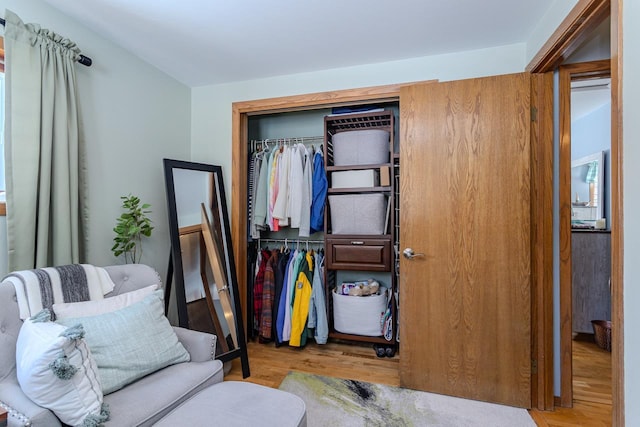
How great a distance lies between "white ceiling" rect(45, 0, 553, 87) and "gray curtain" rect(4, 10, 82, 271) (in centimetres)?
32

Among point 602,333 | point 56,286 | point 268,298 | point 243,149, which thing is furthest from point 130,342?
point 602,333

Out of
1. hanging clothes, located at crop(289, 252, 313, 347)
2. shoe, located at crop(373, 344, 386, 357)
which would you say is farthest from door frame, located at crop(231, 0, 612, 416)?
shoe, located at crop(373, 344, 386, 357)

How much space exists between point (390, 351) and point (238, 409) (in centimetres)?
170

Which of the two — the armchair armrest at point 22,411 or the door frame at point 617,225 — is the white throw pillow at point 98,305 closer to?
the armchair armrest at point 22,411

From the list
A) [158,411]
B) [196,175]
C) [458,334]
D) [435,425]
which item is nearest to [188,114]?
[196,175]

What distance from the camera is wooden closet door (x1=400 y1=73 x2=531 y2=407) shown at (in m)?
1.91

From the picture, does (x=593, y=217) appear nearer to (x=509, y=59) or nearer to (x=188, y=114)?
(x=509, y=59)

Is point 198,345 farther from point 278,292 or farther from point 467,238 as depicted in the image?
point 467,238

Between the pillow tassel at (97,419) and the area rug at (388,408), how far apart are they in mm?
1054

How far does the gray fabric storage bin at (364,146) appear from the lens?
8.55 feet

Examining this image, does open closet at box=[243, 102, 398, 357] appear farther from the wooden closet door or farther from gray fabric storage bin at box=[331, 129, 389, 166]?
the wooden closet door

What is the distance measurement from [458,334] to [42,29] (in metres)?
2.95

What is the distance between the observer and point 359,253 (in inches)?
103

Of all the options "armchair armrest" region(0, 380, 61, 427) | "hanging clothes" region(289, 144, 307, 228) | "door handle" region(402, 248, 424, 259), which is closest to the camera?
"armchair armrest" region(0, 380, 61, 427)
